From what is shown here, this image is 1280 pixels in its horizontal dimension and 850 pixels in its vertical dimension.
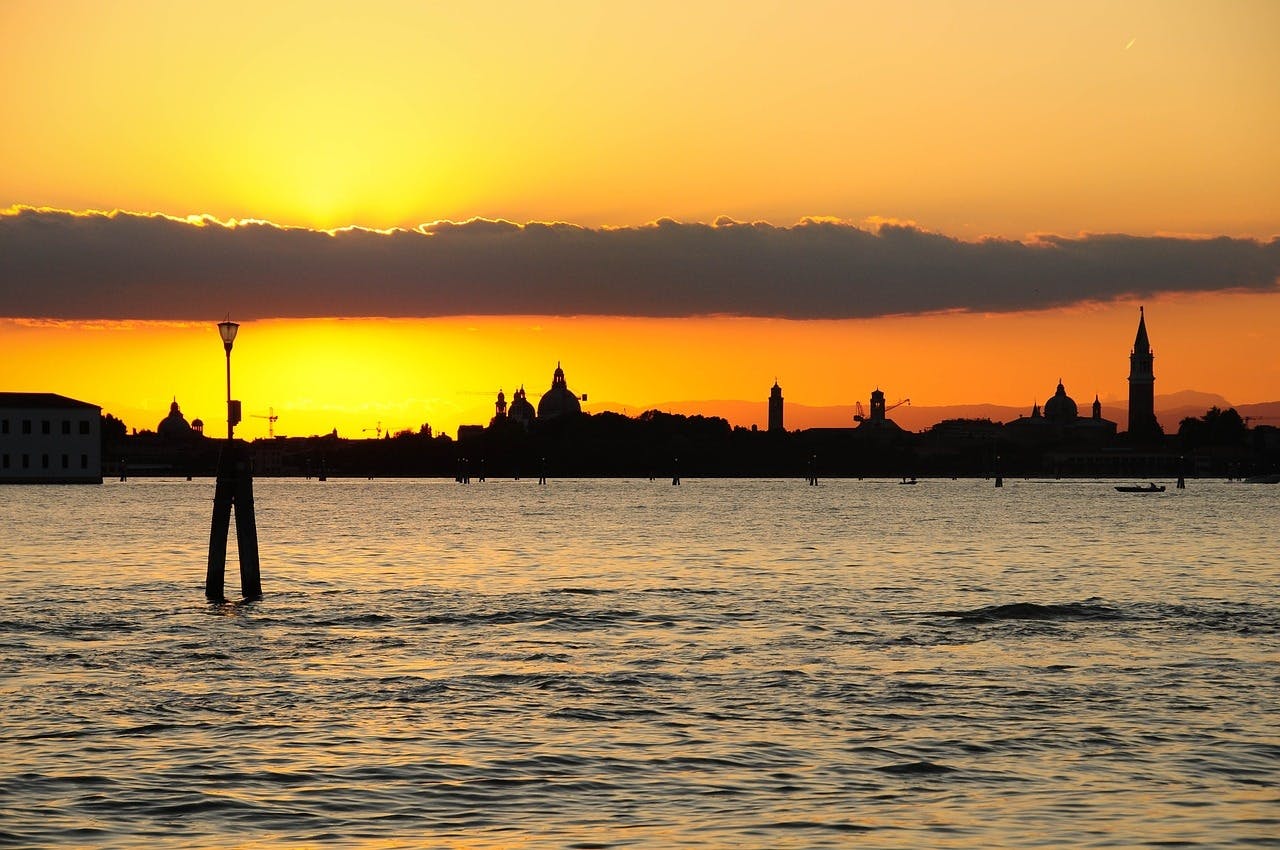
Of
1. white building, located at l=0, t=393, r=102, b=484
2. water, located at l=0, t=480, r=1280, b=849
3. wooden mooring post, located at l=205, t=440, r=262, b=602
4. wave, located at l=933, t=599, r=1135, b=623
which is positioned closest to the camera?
water, located at l=0, t=480, r=1280, b=849

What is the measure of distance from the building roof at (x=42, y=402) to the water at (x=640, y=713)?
140620 millimetres

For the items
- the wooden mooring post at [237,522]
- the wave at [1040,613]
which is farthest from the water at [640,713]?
the wooden mooring post at [237,522]

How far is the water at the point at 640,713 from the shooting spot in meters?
14.1

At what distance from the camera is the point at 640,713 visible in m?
19.6

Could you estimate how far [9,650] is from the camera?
84.1 feet

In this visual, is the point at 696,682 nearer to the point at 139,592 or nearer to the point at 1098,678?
the point at 1098,678

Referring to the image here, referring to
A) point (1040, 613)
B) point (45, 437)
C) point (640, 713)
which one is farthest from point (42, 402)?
point (640, 713)

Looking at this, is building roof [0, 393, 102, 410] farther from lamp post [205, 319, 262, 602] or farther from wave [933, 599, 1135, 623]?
wave [933, 599, 1135, 623]

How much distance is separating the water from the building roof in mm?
140620

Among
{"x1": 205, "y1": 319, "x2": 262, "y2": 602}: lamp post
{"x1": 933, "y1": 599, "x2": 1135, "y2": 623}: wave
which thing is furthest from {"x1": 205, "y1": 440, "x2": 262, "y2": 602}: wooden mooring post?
{"x1": 933, "y1": 599, "x2": 1135, "y2": 623}: wave

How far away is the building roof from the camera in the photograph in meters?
177

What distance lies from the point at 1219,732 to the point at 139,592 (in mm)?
26992

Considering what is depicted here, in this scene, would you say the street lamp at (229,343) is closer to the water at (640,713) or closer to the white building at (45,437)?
the water at (640,713)

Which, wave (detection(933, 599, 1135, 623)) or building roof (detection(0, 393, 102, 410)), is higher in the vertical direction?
building roof (detection(0, 393, 102, 410))
